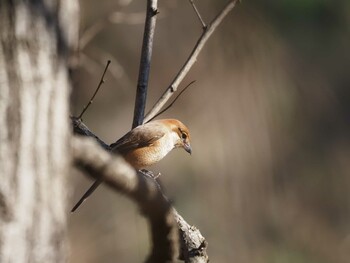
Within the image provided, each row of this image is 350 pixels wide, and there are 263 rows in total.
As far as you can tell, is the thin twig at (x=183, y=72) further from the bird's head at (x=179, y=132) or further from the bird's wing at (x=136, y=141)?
the bird's head at (x=179, y=132)

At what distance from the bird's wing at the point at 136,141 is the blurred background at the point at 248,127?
2.51m

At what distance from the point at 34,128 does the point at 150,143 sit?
2910 millimetres

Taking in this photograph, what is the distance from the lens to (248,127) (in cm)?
747

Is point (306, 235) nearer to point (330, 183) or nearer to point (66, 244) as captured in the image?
point (330, 183)

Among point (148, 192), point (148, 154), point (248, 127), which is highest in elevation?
point (148, 192)

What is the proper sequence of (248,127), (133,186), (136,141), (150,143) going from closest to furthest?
(133,186) < (136,141) < (150,143) < (248,127)

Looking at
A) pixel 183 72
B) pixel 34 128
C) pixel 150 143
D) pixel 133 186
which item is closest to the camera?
pixel 34 128

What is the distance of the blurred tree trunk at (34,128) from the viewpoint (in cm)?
137

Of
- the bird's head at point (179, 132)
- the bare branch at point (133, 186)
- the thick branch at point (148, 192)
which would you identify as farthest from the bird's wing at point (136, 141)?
the bare branch at point (133, 186)

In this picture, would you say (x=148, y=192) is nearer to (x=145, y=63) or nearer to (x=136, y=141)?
(x=145, y=63)

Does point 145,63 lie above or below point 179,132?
above

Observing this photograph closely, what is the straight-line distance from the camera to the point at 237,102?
7590mm

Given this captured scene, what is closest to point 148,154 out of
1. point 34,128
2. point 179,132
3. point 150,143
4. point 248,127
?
point 150,143

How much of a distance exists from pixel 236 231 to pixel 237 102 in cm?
144
